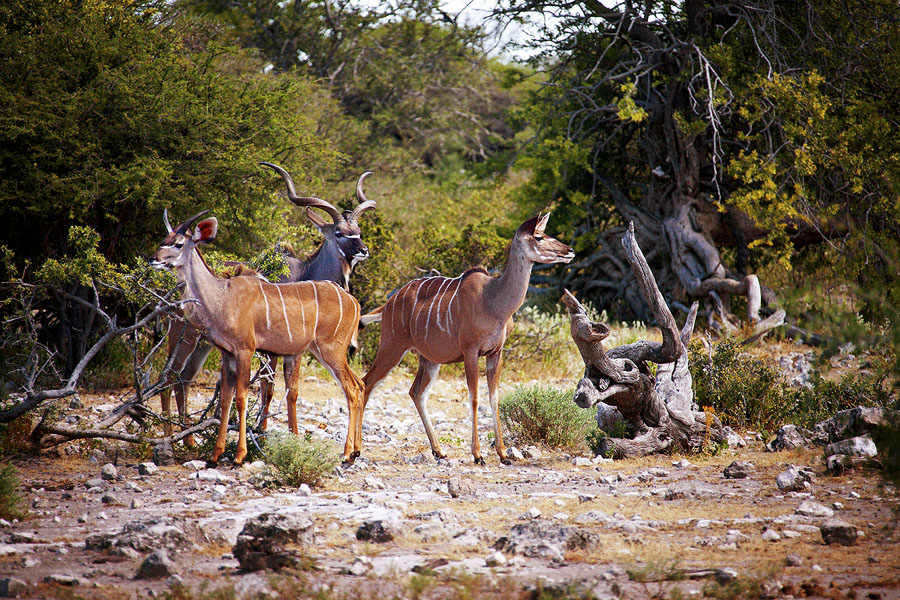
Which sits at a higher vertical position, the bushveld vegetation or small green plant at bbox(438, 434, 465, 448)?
the bushveld vegetation

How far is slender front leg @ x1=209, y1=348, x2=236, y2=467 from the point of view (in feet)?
23.0

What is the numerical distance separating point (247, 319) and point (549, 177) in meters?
11.3

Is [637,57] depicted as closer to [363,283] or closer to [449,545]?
[363,283]

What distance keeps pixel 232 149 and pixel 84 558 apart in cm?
713

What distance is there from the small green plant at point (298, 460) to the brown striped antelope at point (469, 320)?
1.10m

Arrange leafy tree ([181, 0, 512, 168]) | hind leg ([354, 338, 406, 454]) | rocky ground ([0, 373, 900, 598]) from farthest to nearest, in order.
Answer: leafy tree ([181, 0, 512, 168]), hind leg ([354, 338, 406, 454]), rocky ground ([0, 373, 900, 598])

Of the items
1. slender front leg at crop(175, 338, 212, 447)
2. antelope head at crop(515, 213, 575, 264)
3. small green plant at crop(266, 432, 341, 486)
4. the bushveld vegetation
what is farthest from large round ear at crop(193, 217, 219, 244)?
antelope head at crop(515, 213, 575, 264)

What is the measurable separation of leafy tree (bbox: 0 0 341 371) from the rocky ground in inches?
148

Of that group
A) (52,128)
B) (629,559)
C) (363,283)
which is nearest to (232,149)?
(52,128)

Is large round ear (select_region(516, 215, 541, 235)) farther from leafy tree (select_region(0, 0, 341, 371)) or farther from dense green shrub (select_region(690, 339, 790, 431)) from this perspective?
leafy tree (select_region(0, 0, 341, 371))

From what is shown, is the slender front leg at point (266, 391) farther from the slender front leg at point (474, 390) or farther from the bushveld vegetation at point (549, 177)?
the slender front leg at point (474, 390)

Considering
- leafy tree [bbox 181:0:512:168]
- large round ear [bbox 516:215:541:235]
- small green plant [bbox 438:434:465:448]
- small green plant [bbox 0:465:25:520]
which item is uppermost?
leafy tree [bbox 181:0:512:168]

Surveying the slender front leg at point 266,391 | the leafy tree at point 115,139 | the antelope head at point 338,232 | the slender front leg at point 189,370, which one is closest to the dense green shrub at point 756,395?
the antelope head at point 338,232

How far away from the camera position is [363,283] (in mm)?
12828
